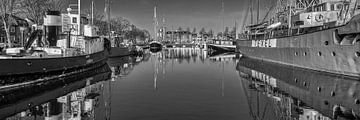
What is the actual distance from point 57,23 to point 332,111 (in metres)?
26.3

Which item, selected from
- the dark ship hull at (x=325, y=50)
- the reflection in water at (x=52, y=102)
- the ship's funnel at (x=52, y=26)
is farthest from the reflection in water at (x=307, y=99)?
the ship's funnel at (x=52, y=26)

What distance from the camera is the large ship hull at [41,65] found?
1954 cm

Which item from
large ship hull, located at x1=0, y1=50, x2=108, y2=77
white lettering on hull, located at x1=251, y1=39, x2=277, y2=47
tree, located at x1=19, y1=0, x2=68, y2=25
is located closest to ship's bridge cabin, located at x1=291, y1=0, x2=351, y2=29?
white lettering on hull, located at x1=251, y1=39, x2=277, y2=47

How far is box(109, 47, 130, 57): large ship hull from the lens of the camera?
2654 inches

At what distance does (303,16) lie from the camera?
117ft

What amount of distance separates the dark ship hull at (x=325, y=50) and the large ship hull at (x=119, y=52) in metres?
38.3

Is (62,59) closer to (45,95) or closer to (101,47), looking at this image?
(45,95)

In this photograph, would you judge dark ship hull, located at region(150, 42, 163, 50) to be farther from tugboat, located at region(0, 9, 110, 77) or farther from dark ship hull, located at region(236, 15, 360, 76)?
dark ship hull, located at region(236, 15, 360, 76)

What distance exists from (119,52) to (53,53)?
44.4 meters

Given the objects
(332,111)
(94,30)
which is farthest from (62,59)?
(332,111)

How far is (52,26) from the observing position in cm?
3089

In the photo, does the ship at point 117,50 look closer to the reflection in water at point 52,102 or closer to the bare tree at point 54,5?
the bare tree at point 54,5

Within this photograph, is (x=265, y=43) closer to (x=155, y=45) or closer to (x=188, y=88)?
(x=188, y=88)

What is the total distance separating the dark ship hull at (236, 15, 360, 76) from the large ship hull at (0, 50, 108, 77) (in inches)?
821
